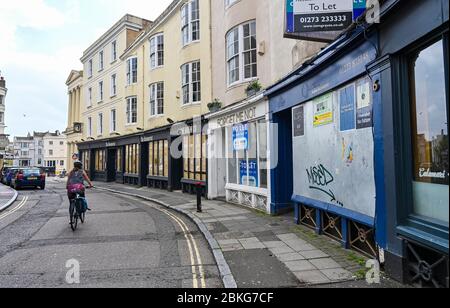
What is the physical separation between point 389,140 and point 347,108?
145cm

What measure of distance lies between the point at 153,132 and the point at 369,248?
16036mm

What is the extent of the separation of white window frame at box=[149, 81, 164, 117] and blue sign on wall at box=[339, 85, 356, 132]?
1472 centimetres

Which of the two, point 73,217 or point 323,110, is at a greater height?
point 323,110

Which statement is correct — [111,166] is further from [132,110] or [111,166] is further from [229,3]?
[229,3]

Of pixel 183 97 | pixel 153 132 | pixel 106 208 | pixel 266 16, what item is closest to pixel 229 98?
pixel 266 16

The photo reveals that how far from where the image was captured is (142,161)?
21844mm

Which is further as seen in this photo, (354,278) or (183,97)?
(183,97)

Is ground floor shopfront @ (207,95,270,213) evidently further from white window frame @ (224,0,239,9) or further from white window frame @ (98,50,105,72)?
white window frame @ (98,50,105,72)

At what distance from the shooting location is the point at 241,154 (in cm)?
1186

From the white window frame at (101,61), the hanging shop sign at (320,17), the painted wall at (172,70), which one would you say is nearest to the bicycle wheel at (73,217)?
the hanging shop sign at (320,17)

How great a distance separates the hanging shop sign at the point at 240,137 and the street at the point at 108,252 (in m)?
3.22

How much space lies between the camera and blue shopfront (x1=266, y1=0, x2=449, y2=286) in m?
4.02

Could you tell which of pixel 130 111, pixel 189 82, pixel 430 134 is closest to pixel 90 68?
pixel 130 111

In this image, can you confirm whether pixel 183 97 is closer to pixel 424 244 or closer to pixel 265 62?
pixel 265 62
